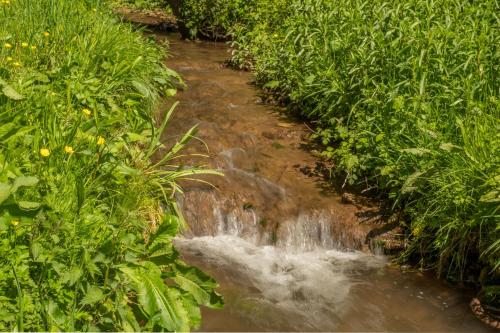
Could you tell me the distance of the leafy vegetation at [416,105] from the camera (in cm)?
534

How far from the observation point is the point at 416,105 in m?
6.01

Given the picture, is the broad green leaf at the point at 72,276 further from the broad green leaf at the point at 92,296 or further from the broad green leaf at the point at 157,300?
the broad green leaf at the point at 157,300

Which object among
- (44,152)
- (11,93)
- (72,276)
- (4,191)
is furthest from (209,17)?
(72,276)

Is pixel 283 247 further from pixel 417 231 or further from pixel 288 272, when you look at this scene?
pixel 417 231

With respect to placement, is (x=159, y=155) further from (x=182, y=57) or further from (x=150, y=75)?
(x=182, y=57)

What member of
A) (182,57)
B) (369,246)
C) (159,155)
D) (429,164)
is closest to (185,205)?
(159,155)

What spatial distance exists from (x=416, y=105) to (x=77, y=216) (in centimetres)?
344

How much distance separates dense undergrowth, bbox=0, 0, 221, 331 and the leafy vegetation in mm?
1930

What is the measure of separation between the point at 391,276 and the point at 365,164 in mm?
1207

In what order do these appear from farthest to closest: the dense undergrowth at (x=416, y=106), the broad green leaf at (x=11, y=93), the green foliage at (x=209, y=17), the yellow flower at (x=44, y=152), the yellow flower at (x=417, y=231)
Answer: the green foliage at (x=209, y=17)
the yellow flower at (x=417, y=231)
the dense undergrowth at (x=416, y=106)
the broad green leaf at (x=11, y=93)
the yellow flower at (x=44, y=152)

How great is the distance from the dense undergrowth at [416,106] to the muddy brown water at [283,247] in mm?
318

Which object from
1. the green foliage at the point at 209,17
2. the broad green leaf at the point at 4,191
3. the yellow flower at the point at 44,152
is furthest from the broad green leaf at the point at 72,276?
the green foliage at the point at 209,17

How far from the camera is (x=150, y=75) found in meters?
7.28

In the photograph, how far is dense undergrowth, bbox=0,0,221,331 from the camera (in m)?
3.29
